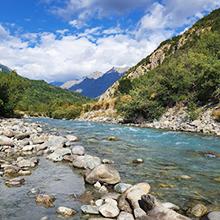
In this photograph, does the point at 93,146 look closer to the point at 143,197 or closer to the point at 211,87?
the point at 143,197

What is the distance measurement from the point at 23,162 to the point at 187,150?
11.9m

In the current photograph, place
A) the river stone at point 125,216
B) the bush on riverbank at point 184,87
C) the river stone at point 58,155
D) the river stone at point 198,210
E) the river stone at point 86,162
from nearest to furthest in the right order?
the river stone at point 125,216 < the river stone at point 198,210 < the river stone at point 86,162 < the river stone at point 58,155 < the bush on riverbank at point 184,87

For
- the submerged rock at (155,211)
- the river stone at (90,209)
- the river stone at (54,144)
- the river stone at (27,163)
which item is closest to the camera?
the submerged rock at (155,211)

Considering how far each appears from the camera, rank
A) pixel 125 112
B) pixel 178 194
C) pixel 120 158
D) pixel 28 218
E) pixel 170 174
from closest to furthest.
Answer: pixel 28 218 < pixel 178 194 < pixel 170 174 < pixel 120 158 < pixel 125 112

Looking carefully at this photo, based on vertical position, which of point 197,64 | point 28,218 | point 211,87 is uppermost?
Answer: point 197,64

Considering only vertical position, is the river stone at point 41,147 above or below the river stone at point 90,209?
above

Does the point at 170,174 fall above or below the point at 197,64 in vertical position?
below

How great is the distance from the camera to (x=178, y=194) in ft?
42.6

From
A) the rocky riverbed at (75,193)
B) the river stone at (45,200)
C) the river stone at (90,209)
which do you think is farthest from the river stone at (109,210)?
the river stone at (45,200)

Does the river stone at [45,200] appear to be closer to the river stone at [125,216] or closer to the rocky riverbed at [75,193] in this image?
the rocky riverbed at [75,193]

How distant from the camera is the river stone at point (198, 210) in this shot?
10.8 meters

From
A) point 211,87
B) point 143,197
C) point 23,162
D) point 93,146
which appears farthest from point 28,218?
point 211,87

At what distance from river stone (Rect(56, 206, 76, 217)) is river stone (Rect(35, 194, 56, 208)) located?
2.22ft

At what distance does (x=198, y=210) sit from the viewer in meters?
10.9
